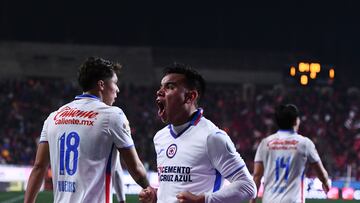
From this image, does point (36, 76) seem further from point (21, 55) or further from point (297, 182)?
point (297, 182)

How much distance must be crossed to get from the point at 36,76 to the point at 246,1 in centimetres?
1286

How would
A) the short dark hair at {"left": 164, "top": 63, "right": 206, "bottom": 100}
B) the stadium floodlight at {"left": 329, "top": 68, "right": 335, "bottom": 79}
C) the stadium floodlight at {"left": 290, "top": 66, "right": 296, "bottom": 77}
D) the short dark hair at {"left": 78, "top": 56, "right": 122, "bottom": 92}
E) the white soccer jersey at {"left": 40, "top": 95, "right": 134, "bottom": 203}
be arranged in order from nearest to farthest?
the short dark hair at {"left": 164, "top": 63, "right": 206, "bottom": 100} → the white soccer jersey at {"left": 40, "top": 95, "right": 134, "bottom": 203} → the short dark hair at {"left": 78, "top": 56, "right": 122, "bottom": 92} → the stadium floodlight at {"left": 290, "top": 66, "right": 296, "bottom": 77} → the stadium floodlight at {"left": 329, "top": 68, "right": 335, "bottom": 79}

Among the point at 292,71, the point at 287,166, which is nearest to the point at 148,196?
the point at 287,166

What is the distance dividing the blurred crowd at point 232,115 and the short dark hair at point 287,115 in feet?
55.2

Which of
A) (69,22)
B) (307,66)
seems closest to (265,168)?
(307,66)

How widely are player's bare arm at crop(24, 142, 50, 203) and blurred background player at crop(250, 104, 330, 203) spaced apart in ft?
10.3

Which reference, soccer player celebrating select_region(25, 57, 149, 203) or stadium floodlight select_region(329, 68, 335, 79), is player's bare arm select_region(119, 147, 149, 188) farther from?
stadium floodlight select_region(329, 68, 335, 79)

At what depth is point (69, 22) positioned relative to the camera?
39.7 m

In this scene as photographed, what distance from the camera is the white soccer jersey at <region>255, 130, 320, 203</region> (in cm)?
774

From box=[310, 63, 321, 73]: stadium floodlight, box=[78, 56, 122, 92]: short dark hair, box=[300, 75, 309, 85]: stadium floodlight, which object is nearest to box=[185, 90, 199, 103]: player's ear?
box=[78, 56, 122, 92]: short dark hair

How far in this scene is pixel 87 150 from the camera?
5035mm

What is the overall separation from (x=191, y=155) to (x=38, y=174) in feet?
5.23

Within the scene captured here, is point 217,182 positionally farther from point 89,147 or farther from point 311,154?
point 311,154

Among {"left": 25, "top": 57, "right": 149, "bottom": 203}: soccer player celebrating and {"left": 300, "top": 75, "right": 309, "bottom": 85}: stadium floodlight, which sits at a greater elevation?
{"left": 300, "top": 75, "right": 309, "bottom": 85}: stadium floodlight
